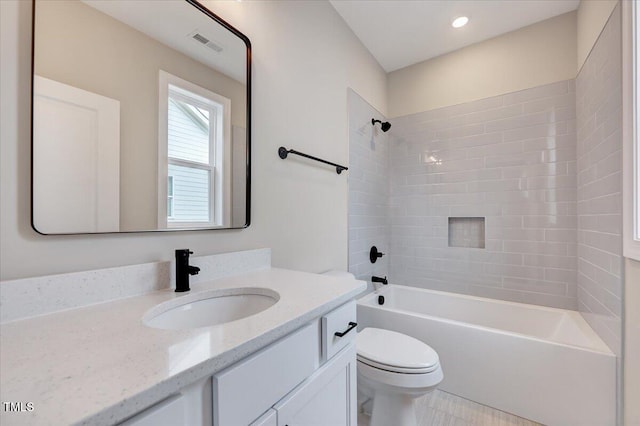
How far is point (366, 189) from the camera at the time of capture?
7.86 ft

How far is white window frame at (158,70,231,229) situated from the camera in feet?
3.27

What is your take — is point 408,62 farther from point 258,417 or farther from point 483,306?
point 258,417

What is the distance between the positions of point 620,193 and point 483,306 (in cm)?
128

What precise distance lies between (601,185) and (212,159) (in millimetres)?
2092

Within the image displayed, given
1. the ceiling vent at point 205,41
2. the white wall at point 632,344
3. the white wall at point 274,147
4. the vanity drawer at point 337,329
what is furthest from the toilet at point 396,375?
the ceiling vent at point 205,41

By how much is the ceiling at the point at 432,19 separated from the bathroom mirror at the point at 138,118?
1239mm

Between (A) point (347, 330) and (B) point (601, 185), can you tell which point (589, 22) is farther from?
(A) point (347, 330)

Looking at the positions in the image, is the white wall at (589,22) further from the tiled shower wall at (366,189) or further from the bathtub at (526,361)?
the bathtub at (526,361)

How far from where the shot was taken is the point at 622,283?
1.30 meters

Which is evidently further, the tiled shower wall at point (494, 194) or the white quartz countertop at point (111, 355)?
the tiled shower wall at point (494, 194)

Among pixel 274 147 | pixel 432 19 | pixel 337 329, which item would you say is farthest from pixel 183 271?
pixel 432 19

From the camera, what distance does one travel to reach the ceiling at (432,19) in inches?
76.4

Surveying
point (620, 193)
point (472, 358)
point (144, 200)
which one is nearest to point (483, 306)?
point (472, 358)

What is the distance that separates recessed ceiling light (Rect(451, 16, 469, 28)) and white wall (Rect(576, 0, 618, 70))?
27.6 inches
